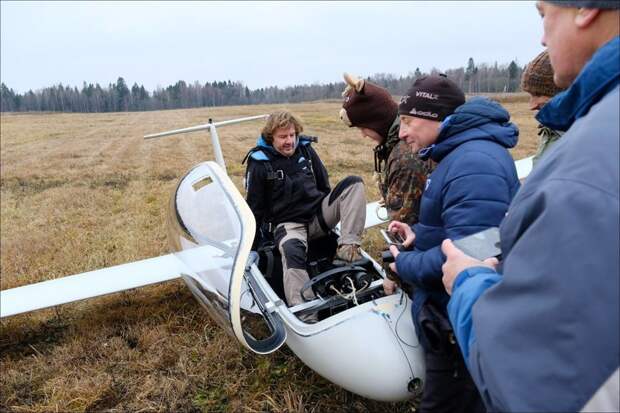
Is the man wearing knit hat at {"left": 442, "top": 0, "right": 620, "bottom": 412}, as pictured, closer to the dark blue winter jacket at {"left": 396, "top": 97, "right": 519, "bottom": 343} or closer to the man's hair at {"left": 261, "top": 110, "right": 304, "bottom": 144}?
the dark blue winter jacket at {"left": 396, "top": 97, "right": 519, "bottom": 343}

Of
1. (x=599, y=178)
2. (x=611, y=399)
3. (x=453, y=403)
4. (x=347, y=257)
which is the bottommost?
(x=453, y=403)

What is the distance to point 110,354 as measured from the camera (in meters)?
3.87

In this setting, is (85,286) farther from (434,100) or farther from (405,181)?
(434,100)

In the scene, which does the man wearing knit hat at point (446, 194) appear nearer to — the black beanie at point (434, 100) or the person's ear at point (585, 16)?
the black beanie at point (434, 100)

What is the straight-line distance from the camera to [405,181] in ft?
9.20

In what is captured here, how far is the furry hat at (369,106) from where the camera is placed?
3102mm

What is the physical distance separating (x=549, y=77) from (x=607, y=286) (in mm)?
2666

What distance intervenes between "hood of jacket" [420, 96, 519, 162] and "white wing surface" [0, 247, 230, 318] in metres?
2.73

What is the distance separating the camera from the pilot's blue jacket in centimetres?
82

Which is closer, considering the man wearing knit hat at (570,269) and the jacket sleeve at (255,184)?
the man wearing knit hat at (570,269)

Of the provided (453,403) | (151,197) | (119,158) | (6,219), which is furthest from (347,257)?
(119,158)

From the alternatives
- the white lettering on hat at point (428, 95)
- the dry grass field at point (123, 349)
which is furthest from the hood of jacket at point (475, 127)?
the dry grass field at point (123, 349)

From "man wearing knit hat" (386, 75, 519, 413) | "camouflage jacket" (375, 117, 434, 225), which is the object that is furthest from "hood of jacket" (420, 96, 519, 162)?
"camouflage jacket" (375, 117, 434, 225)

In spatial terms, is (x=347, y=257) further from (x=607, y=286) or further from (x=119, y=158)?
(x=119, y=158)
